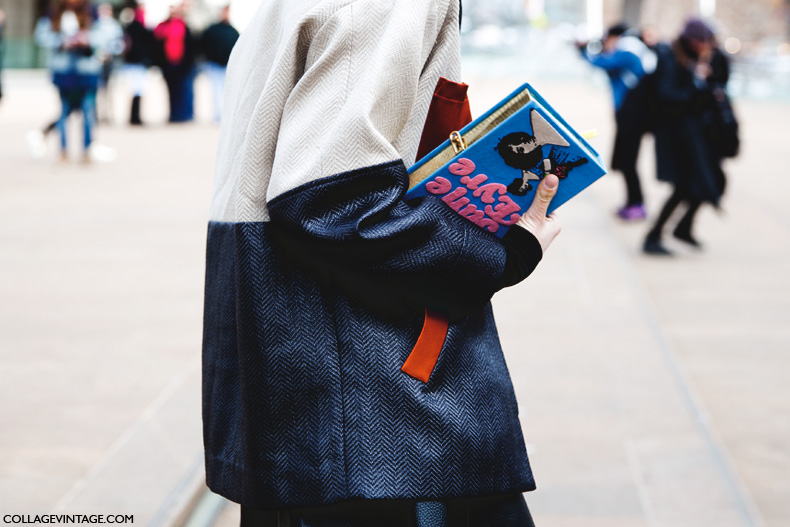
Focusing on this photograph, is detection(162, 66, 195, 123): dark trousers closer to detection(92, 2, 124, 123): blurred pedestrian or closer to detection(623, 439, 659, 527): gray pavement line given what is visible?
detection(92, 2, 124, 123): blurred pedestrian

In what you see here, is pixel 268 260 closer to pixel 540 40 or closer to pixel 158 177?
pixel 158 177

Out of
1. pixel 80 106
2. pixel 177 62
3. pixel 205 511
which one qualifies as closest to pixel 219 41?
pixel 177 62

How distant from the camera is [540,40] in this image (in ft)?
145

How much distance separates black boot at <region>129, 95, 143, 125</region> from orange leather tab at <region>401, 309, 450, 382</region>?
15.1 meters

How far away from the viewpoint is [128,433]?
3654 mm

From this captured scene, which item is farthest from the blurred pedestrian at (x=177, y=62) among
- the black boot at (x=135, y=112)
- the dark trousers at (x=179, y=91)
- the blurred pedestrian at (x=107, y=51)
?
the black boot at (x=135, y=112)

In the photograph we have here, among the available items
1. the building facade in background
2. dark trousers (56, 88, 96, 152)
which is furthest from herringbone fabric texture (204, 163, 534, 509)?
the building facade in background

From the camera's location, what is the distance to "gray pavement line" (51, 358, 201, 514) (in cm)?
313

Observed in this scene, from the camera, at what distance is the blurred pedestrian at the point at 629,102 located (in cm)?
841

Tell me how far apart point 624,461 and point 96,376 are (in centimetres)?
224

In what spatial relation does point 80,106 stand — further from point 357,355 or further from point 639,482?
point 357,355

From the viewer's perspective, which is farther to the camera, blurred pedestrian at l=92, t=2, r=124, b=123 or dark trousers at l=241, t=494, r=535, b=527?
blurred pedestrian at l=92, t=2, r=124, b=123

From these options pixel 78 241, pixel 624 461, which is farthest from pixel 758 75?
pixel 624 461

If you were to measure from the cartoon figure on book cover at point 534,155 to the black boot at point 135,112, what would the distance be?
14991mm
